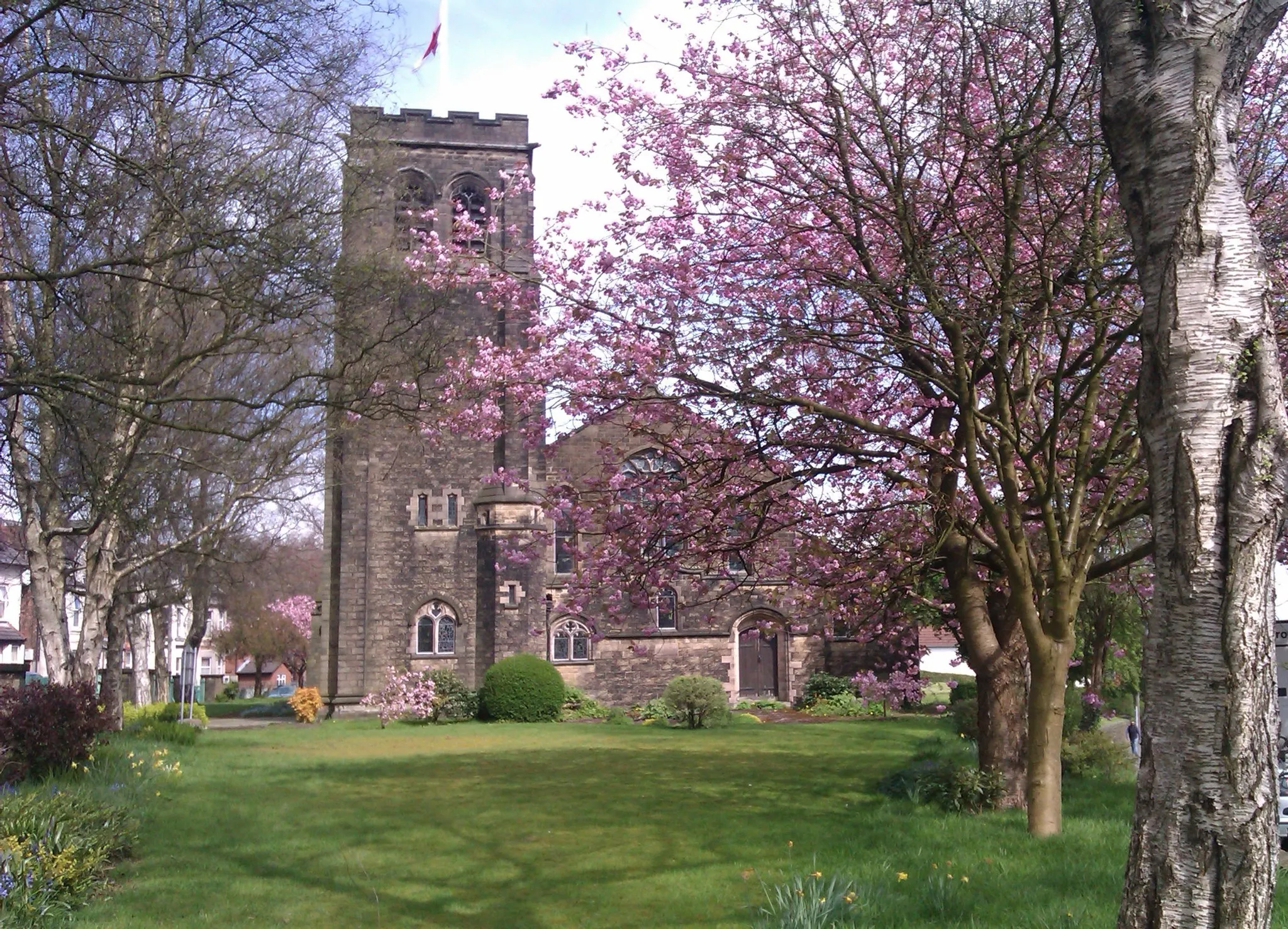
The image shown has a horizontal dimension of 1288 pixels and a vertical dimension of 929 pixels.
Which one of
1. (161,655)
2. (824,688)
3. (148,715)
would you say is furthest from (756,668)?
(161,655)

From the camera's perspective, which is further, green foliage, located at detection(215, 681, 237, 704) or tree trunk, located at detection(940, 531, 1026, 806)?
green foliage, located at detection(215, 681, 237, 704)

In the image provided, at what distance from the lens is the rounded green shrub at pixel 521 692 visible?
33.0m

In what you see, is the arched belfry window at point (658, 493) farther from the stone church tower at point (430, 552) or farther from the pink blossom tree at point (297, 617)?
the pink blossom tree at point (297, 617)

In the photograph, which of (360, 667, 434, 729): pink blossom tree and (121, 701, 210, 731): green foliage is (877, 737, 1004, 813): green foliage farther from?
(360, 667, 434, 729): pink blossom tree

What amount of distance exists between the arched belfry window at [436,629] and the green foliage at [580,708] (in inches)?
165

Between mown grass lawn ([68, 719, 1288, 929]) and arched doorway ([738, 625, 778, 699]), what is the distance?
2037cm

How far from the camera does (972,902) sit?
24.8 ft

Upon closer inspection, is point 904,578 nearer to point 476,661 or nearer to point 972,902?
point 972,902

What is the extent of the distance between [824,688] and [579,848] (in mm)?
27685

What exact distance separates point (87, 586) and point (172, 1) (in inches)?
493

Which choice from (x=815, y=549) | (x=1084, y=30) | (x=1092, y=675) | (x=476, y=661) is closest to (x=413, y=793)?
(x=815, y=549)

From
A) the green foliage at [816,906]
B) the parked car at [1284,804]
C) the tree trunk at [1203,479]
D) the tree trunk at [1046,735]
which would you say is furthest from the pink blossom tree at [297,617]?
the tree trunk at [1203,479]

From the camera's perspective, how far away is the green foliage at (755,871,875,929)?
673 centimetres

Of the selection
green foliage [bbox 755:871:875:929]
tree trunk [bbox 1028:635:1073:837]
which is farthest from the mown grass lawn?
tree trunk [bbox 1028:635:1073:837]
